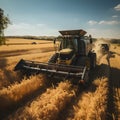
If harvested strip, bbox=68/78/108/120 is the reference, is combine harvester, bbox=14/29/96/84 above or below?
above

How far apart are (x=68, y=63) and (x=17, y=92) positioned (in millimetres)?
3522

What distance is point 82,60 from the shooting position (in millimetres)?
10320

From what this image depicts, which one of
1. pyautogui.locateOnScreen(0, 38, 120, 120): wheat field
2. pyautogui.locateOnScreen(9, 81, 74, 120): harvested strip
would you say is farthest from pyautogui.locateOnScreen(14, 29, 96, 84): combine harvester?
pyautogui.locateOnScreen(9, 81, 74, 120): harvested strip

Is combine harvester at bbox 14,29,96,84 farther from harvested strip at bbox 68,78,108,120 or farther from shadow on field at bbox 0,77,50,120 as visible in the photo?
shadow on field at bbox 0,77,50,120

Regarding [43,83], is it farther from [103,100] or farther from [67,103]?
[103,100]

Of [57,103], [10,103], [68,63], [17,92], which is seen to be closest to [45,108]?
[57,103]

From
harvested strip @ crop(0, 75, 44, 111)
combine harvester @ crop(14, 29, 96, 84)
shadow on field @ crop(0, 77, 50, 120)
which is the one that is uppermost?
combine harvester @ crop(14, 29, 96, 84)

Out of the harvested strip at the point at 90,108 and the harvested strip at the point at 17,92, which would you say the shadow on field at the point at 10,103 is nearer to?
the harvested strip at the point at 17,92

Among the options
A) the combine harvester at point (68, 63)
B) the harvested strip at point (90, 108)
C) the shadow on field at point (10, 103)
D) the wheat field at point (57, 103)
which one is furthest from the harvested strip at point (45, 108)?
the combine harvester at point (68, 63)

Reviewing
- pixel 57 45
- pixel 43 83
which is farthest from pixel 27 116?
pixel 57 45

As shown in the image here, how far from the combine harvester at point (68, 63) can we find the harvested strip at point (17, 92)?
84 cm

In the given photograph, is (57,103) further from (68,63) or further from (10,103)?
(68,63)

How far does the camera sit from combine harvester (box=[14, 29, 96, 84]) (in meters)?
8.82

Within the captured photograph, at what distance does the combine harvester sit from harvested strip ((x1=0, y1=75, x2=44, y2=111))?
835 millimetres
